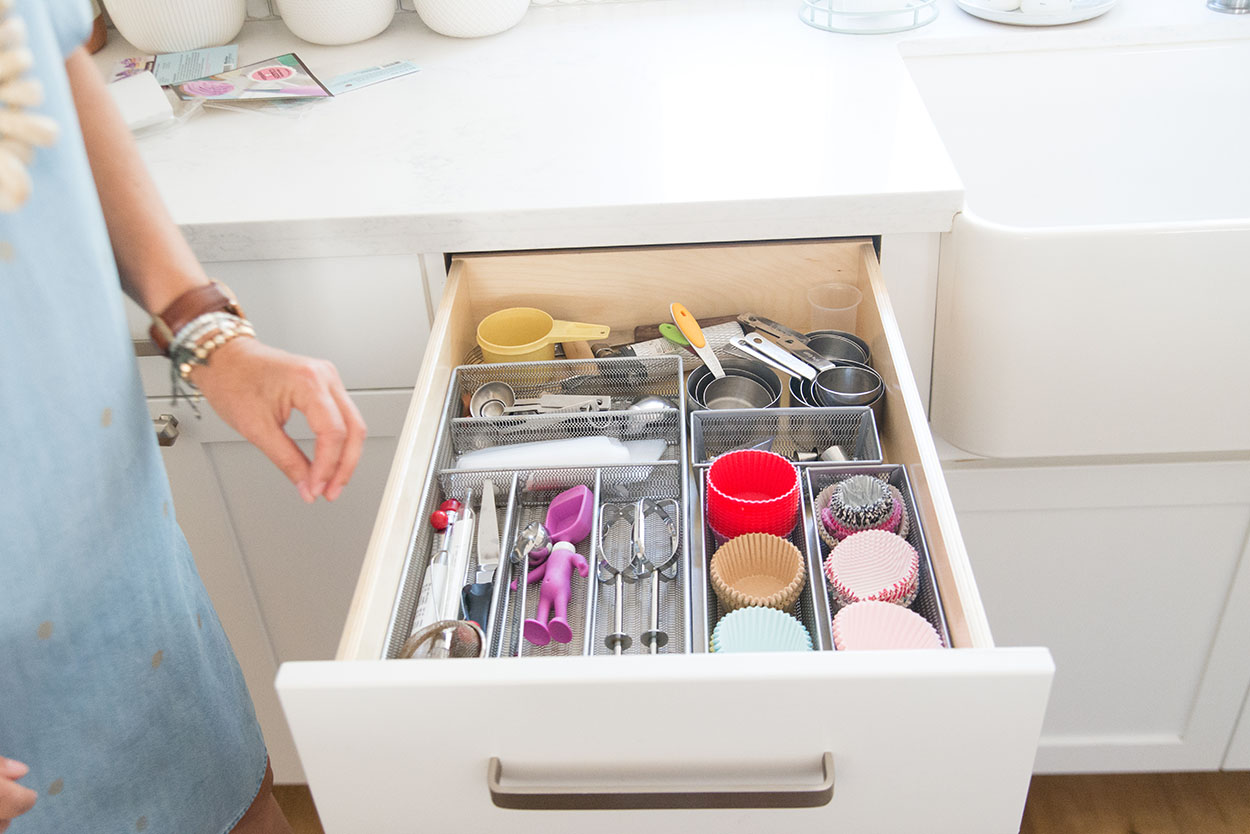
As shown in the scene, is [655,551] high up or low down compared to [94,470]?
down

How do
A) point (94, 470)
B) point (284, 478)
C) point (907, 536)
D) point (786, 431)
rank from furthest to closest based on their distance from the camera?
point (284, 478) < point (786, 431) < point (907, 536) < point (94, 470)

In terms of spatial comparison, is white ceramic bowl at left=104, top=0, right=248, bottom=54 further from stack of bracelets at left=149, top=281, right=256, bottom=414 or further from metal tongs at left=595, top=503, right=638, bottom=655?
metal tongs at left=595, top=503, right=638, bottom=655

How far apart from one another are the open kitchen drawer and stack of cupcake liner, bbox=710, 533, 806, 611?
0.13 meters

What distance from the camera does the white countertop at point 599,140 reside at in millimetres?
989

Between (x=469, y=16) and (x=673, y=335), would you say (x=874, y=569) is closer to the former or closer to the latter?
(x=673, y=335)

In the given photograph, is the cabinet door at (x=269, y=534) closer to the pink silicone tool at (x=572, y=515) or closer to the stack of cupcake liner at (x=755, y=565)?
the pink silicone tool at (x=572, y=515)

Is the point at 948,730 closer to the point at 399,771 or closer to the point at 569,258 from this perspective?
the point at 399,771

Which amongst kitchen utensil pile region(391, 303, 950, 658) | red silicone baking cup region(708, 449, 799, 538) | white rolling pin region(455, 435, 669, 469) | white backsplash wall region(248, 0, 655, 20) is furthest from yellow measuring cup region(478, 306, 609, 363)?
white backsplash wall region(248, 0, 655, 20)

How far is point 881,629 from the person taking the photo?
0.72 metres

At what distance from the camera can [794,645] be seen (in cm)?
74

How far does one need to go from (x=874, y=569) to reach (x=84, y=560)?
1.83ft

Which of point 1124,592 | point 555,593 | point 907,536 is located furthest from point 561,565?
point 1124,592

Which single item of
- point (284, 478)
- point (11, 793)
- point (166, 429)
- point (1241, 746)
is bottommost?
point (1241, 746)

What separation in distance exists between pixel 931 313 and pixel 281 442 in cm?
68
